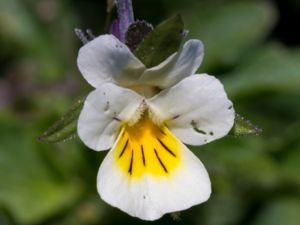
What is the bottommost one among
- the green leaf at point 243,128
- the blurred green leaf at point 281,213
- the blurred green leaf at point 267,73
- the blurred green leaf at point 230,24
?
the blurred green leaf at point 281,213

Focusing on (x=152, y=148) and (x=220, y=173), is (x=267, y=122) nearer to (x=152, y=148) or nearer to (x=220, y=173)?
(x=220, y=173)

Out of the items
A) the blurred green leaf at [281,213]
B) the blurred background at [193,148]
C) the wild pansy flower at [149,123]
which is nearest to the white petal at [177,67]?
the wild pansy flower at [149,123]

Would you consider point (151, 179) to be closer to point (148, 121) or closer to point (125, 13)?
point (148, 121)

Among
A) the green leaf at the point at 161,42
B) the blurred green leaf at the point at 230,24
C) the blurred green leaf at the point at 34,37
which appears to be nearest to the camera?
the green leaf at the point at 161,42

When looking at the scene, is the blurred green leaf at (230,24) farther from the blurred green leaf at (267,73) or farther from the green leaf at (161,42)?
the green leaf at (161,42)

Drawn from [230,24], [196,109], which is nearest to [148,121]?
[196,109]

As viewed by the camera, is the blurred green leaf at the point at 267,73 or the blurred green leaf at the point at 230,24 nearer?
the blurred green leaf at the point at 267,73

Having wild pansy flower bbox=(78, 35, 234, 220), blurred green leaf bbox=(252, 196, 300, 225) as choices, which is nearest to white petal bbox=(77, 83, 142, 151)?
wild pansy flower bbox=(78, 35, 234, 220)
